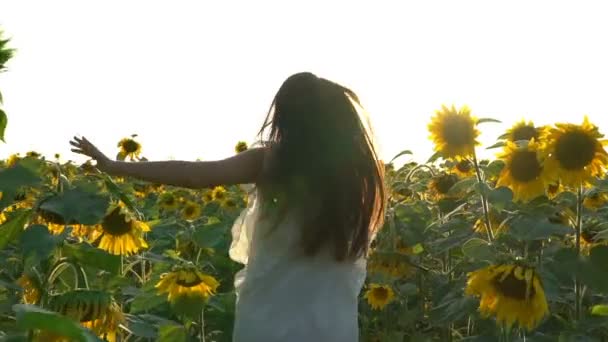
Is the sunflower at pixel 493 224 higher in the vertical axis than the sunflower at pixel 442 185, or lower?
lower

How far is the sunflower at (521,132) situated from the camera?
377 cm

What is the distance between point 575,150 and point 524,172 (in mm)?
200

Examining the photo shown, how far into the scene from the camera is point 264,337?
2766mm

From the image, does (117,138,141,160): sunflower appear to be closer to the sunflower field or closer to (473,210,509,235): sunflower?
the sunflower field

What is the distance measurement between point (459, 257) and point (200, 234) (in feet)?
5.49

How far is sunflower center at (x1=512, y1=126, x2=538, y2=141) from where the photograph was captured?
3.77 m

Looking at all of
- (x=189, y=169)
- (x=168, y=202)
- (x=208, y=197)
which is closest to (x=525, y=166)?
(x=189, y=169)

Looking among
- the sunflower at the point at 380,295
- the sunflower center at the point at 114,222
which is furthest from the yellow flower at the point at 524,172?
the sunflower center at the point at 114,222

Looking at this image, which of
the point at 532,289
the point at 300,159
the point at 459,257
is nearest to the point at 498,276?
the point at 532,289

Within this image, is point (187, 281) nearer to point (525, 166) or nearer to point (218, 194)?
point (525, 166)

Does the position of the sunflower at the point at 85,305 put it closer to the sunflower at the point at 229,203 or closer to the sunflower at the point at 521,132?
the sunflower at the point at 521,132

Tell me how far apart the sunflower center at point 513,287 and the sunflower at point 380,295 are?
1.45 m

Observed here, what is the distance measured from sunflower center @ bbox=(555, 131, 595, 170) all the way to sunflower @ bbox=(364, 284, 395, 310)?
125cm

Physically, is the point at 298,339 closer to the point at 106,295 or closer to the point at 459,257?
the point at 106,295
